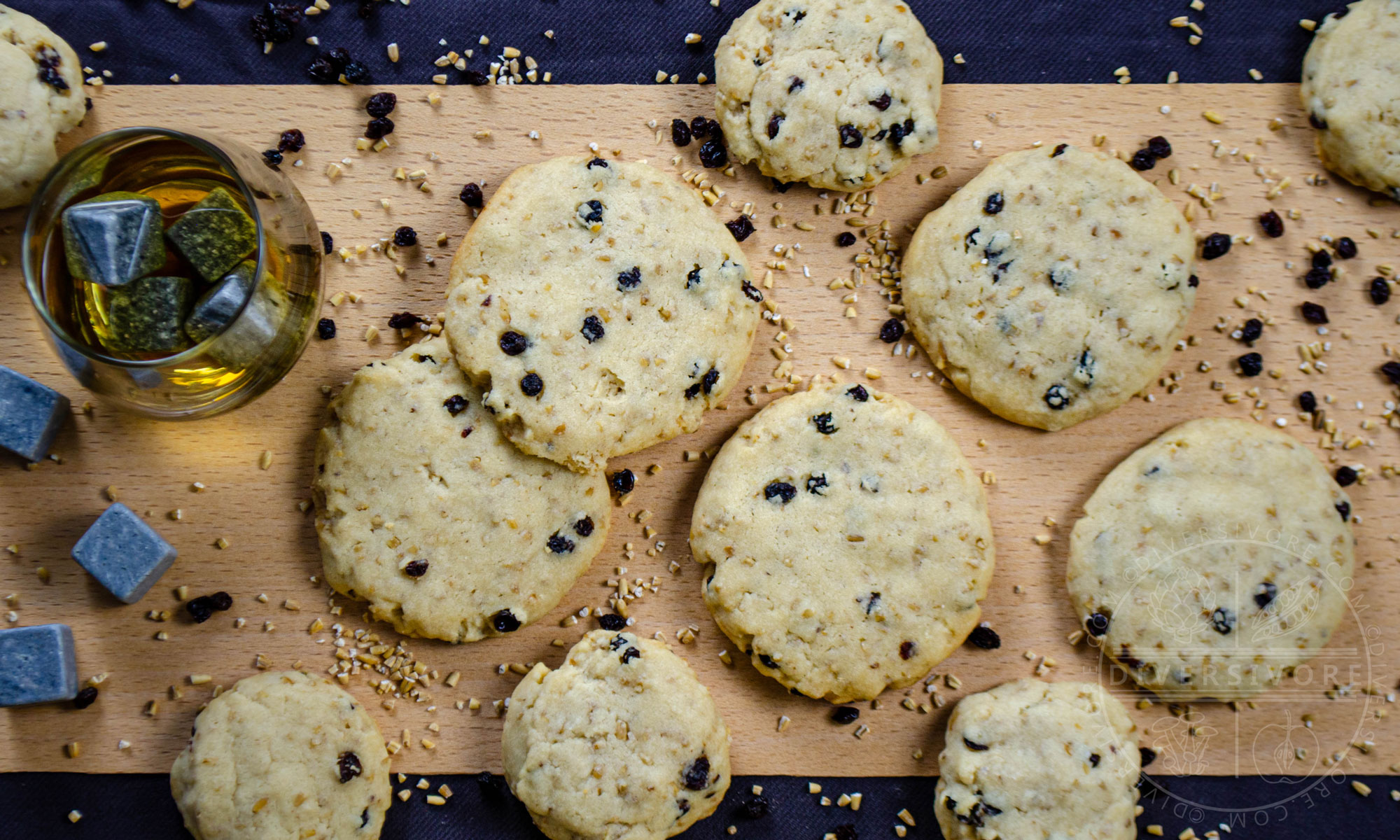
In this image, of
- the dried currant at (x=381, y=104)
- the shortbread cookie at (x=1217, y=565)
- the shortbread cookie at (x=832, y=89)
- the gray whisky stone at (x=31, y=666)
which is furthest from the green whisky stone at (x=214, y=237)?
the shortbread cookie at (x=1217, y=565)

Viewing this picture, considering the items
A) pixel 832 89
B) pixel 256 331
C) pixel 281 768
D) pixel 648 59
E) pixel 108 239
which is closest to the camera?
pixel 108 239

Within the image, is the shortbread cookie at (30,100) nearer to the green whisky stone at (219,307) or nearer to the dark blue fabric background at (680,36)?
the dark blue fabric background at (680,36)

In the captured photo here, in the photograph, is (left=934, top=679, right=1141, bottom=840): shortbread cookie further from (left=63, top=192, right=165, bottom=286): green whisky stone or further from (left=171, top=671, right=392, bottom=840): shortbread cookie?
(left=63, top=192, right=165, bottom=286): green whisky stone

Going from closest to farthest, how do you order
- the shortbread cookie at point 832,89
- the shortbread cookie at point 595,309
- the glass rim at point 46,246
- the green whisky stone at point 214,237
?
the glass rim at point 46,246 < the green whisky stone at point 214,237 < the shortbread cookie at point 595,309 < the shortbread cookie at point 832,89

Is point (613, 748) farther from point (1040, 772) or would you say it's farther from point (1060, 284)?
point (1060, 284)

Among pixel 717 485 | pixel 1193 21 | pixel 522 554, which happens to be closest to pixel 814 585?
pixel 717 485


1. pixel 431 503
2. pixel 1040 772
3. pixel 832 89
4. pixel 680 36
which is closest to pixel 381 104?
pixel 680 36

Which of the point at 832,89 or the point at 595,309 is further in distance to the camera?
the point at 832,89
